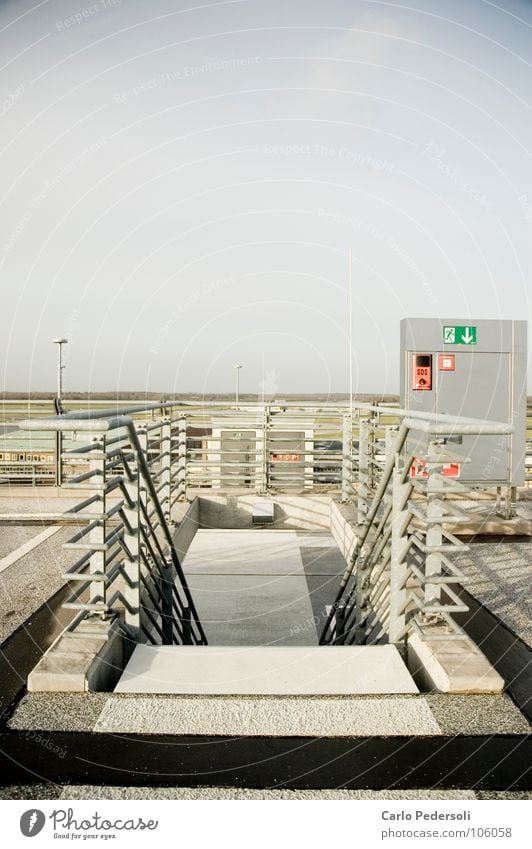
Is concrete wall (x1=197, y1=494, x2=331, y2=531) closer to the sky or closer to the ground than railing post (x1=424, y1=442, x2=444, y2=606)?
closer to the ground

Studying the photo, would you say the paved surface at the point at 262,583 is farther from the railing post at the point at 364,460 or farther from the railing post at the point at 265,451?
the railing post at the point at 364,460

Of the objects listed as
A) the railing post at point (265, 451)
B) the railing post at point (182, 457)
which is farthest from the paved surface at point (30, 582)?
the railing post at point (265, 451)

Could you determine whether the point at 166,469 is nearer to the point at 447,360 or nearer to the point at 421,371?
the point at 421,371

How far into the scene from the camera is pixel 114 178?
6688mm

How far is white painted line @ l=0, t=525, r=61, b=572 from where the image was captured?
14.9 feet

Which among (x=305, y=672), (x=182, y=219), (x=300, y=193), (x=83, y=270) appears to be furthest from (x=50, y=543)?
(x=300, y=193)

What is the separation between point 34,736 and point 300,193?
8.31m

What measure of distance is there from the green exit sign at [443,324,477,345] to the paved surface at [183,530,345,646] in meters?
2.80

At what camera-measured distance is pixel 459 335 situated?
6559 millimetres

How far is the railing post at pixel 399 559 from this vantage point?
3.06 m

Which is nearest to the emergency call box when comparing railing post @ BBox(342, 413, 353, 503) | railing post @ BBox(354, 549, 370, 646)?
railing post @ BBox(342, 413, 353, 503)
